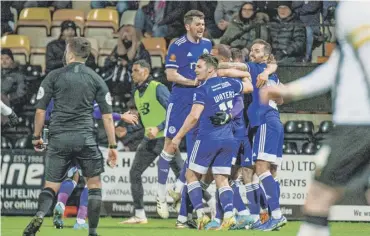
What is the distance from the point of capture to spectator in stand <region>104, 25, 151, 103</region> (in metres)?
17.2

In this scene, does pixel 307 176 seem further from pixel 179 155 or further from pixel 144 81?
pixel 144 81

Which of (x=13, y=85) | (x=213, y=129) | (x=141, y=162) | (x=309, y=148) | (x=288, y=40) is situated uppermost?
(x=288, y=40)

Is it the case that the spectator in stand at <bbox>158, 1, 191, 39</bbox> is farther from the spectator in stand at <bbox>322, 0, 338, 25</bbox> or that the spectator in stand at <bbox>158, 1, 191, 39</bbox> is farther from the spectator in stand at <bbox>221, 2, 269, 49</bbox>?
the spectator in stand at <bbox>322, 0, 338, 25</bbox>

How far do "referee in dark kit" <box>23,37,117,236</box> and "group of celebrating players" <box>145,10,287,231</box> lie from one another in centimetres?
204

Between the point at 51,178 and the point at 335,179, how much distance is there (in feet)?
16.1

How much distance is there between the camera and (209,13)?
60.2ft

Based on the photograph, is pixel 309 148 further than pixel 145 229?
Yes

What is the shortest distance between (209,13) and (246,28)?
1.90 metres

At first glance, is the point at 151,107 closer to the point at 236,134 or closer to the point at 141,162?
the point at 141,162

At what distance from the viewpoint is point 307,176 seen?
1519 centimetres

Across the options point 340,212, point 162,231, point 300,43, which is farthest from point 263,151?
point 300,43

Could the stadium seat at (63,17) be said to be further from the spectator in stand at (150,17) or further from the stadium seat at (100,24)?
the spectator in stand at (150,17)

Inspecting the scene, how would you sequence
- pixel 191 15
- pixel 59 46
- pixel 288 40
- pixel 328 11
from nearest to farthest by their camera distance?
pixel 191 15 → pixel 288 40 → pixel 328 11 → pixel 59 46

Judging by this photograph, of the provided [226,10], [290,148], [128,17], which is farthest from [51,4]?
[290,148]
